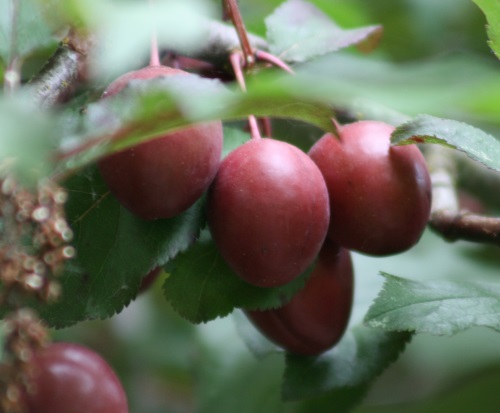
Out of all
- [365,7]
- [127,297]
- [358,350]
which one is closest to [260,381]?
[358,350]

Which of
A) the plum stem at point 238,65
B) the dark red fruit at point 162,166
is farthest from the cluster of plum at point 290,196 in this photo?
the plum stem at point 238,65

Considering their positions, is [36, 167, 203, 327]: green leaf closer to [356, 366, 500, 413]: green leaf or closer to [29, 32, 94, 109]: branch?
[29, 32, 94, 109]: branch

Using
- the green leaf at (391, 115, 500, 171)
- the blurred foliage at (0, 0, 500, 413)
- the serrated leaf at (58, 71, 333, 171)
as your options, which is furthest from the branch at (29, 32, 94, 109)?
the green leaf at (391, 115, 500, 171)

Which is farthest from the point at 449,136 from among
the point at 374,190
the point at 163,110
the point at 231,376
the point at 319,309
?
the point at 231,376

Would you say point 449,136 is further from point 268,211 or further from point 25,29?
point 25,29

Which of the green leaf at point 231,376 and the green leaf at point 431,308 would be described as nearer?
the green leaf at point 431,308

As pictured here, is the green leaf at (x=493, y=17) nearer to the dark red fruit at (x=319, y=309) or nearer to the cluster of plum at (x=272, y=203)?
Result: the cluster of plum at (x=272, y=203)
